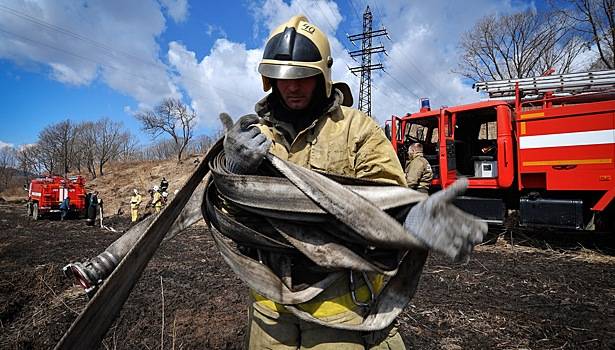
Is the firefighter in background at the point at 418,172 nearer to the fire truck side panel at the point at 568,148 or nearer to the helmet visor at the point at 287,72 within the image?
the fire truck side panel at the point at 568,148

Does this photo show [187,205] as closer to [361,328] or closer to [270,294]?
[270,294]

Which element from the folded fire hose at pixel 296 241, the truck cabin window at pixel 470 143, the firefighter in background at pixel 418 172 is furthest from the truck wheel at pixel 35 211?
the folded fire hose at pixel 296 241

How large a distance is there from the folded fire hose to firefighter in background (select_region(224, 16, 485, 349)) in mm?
68

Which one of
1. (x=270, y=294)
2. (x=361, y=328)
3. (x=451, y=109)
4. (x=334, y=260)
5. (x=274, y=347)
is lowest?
(x=274, y=347)

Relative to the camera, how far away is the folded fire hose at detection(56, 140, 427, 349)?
121 cm

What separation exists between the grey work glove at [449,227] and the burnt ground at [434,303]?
1743mm

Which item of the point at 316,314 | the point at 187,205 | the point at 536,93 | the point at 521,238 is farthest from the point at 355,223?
the point at 521,238

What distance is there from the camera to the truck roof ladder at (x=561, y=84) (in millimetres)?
6945

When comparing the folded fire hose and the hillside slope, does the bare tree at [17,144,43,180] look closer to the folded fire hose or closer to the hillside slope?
the hillside slope

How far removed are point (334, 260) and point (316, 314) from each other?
10.7 inches

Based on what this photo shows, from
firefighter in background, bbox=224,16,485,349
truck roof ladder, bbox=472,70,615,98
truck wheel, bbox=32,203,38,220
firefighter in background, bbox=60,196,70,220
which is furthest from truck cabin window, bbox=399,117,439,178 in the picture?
truck wheel, bbox=32,203,38,220

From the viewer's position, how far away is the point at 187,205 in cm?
169

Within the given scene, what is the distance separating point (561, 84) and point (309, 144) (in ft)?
26.3

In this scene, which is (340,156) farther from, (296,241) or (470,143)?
(470,143)
